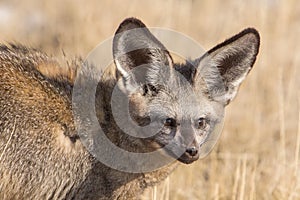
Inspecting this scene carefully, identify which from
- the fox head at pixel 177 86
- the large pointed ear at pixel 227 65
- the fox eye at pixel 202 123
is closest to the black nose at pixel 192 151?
the fox head at pixel 177 86

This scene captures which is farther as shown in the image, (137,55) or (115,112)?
(115,112)

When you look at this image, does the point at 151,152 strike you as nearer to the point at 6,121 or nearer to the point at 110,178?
the point at 110,178

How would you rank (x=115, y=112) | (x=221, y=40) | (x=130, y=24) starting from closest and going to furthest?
(x=130, y=24) < (x=115, y=112) < (x=221, y=40)

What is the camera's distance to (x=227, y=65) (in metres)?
5.23

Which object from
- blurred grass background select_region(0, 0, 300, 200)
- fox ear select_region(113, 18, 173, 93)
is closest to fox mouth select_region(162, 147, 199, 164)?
fox ear select_region(113, 18, 173, 93)

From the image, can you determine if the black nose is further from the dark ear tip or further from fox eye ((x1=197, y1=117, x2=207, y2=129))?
the dark ear tip

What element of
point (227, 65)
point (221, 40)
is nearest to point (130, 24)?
point (227, 65)

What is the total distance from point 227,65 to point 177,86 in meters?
0.40

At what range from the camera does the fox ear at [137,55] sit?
4785 millimetres

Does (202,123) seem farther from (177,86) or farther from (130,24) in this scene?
(130,24)

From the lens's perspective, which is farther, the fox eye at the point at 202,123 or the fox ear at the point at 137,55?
the fox eye at the point at 202,123

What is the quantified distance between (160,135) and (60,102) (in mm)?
712

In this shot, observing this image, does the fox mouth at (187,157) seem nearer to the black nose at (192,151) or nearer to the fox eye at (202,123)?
the black nose at (192,151)

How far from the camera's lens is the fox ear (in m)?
4.79
